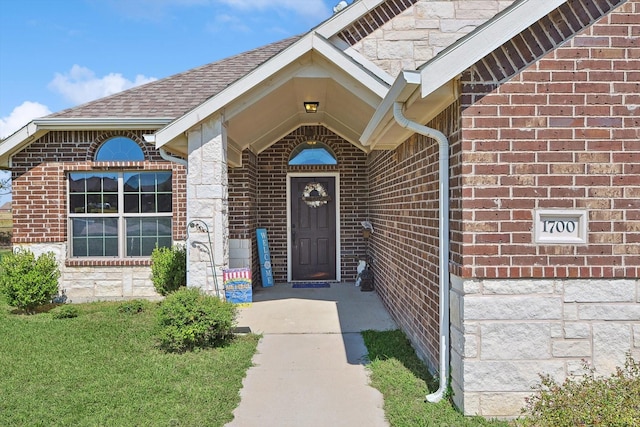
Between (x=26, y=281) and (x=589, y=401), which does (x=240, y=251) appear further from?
(x=589, y=401)

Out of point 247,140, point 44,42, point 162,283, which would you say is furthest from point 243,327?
point 44,42

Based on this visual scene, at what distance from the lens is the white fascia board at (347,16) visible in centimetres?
610

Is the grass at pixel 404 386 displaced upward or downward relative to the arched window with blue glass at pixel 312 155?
downward

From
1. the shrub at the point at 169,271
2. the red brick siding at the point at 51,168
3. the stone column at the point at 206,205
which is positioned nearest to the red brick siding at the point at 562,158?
the stone column at the point at 206,205

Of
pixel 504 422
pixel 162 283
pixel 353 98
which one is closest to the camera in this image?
pixel 504 422

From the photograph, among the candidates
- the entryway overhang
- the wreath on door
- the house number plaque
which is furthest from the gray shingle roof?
the house number plaque

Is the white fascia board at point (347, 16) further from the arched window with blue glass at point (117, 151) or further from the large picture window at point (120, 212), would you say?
the arched window with blue glass at point (117, 151)

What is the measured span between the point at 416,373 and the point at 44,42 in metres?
15.2

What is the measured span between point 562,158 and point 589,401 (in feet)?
5.70

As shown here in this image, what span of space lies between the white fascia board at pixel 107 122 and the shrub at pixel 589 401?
7006mm

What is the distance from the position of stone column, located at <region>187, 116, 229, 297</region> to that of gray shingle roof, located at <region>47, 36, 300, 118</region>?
1.88 metres

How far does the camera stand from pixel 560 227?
346 cm

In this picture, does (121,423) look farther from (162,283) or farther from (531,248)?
(162,283)

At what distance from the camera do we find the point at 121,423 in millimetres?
3492
